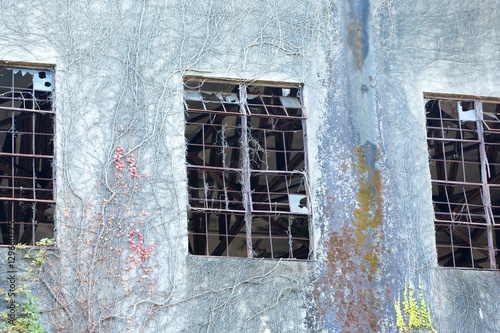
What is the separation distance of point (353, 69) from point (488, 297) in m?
3.54

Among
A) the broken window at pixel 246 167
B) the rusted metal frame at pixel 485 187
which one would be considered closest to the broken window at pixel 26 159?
the broken window at pixel 246 167

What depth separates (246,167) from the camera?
10.9m

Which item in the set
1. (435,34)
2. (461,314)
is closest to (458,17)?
(435,34)

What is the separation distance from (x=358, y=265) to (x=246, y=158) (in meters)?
1.98

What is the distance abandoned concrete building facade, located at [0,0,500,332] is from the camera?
9.99m

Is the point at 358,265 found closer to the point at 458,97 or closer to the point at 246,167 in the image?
the point at 246,167

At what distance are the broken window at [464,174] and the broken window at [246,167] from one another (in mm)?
2089

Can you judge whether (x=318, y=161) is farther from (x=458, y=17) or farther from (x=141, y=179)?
(x=458, y=17)

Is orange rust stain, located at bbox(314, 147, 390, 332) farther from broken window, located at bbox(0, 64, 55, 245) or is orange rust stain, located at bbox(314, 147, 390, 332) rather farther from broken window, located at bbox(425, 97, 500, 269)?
broken window, located at bbox(0, 64, 55, 245)

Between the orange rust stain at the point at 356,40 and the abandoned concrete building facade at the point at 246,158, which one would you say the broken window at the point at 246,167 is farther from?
the orange rust stain at the point at 356,40

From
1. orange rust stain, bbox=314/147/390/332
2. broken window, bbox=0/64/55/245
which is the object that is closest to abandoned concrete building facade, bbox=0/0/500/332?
orange rust stain, bbox=314/147/390/332

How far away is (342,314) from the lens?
10484 mm

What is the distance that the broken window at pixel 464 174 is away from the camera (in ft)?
38.1

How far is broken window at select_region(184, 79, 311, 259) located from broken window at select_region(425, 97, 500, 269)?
2089mm
